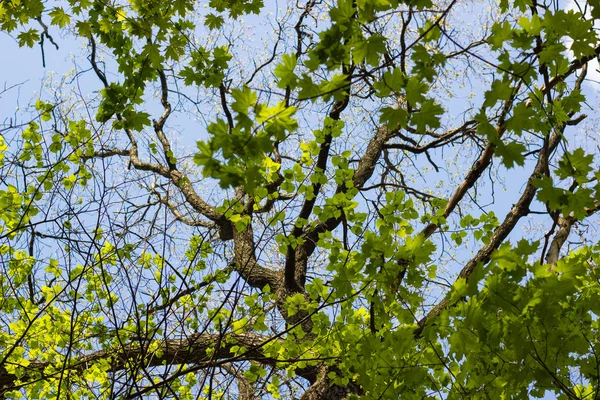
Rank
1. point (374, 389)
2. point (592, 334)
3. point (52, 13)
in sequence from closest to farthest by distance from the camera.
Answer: point (374, 389)
point (592, 334)
point (52, 13)

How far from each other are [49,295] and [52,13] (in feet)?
6.76

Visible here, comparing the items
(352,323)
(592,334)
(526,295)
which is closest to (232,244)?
(352,323)

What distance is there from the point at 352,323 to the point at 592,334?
4.77 ft

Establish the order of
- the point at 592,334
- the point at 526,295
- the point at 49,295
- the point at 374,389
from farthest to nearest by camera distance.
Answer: the point at 49,295 < the point at 592,334 < the point at 374,389 < the point at 526,295

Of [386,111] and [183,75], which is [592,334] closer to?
[386,111]

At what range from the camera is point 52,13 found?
11.9 feet

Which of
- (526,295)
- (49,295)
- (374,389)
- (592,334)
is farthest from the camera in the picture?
(49,295)

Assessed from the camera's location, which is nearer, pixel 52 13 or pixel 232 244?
pixel 52 13

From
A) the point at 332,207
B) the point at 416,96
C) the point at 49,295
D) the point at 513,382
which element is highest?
the point at 49,295

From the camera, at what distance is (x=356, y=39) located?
1922 mm

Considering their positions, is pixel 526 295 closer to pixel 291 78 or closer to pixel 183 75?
pixel 291 78

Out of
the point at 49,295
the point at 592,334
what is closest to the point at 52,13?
the point at 49,295

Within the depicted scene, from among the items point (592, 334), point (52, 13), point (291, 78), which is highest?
point (52, 13)

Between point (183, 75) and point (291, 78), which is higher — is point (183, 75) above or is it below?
above
